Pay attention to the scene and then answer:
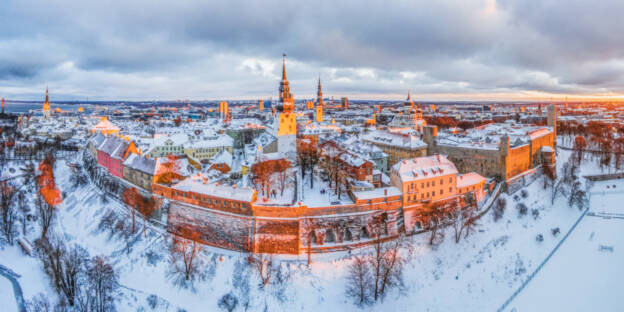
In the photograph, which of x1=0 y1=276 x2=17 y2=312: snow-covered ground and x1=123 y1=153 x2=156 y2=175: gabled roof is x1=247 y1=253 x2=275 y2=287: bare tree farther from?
x1=0 y1=276 x2=17 y2=312: snow-covered ground

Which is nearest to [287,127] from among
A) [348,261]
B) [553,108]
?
[348,261]

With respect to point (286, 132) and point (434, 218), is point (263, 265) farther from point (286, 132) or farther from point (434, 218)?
point (286, 132)

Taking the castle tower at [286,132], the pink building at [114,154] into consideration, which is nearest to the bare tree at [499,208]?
the castle tower at [286,132]

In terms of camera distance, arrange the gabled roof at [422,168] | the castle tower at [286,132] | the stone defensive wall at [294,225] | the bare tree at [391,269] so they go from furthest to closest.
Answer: the castle tower at [286,132]
the gabled roof at [422,168]
the stone defensive wall at [294,225]
the bare tree at [391,269]

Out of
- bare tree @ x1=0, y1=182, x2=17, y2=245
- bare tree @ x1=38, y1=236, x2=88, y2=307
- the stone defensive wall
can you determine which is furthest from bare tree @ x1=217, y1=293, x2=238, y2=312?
bare tree @ x1=0, y1=182, x2=17, y2=245

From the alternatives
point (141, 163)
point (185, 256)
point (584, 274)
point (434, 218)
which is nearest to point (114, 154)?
point (141, 163)

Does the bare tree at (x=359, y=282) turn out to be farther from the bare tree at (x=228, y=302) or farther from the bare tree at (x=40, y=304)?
the bare tree at (x=40, y=304)
